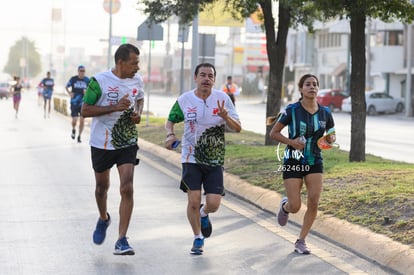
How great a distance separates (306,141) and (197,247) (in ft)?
4.41

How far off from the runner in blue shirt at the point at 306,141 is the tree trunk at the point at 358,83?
23.4ft

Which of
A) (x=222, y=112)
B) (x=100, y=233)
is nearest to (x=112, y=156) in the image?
(x=100, y=233)

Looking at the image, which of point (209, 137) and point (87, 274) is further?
point (209, 137)

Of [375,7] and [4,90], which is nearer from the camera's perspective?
[375,7]

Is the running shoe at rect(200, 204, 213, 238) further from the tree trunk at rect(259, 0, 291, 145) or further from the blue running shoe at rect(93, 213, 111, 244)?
the tree trunk at rect(259, 0, 291, 145)

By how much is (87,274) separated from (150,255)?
1.03 m

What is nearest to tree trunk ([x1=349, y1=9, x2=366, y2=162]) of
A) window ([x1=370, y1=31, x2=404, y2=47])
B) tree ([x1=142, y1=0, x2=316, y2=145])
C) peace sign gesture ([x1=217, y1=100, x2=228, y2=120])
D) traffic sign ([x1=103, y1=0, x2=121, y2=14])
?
tree ([x1=142, y1=0, x2=316, y2=145])

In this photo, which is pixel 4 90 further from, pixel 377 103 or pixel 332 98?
pixel 377 103

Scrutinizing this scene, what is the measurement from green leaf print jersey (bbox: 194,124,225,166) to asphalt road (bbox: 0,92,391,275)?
0.83 metres

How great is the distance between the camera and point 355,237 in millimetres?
9695

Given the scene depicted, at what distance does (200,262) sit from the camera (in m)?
8.81

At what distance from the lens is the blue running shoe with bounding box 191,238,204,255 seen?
30.1 feet

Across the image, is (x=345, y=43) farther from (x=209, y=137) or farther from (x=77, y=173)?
(x=209, y=137)

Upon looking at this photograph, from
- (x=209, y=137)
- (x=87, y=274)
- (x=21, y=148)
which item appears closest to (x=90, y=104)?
(x=209, y=137)
